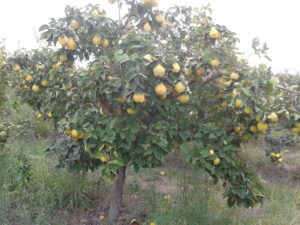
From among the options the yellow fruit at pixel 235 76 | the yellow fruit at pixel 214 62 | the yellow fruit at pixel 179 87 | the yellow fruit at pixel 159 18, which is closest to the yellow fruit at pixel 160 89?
the yellow fruit at pixel 179 87

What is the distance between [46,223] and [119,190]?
2.18 feet

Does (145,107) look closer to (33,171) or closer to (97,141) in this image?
(97,141)

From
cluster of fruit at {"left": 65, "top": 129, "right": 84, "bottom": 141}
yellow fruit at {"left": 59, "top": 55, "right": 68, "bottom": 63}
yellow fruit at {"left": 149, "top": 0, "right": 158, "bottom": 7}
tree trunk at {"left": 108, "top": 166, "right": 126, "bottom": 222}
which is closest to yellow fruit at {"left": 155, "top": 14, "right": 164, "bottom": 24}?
yellow fruit at {"left": 149, "top": 0, "right": 158, "bottom": 7}

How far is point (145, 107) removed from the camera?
2.39m

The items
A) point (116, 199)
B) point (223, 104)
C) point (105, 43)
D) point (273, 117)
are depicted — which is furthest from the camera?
point (116, 199)

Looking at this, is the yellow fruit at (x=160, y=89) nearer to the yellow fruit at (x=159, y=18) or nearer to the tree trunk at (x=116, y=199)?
the yellow fruit at (x=159, y=18)

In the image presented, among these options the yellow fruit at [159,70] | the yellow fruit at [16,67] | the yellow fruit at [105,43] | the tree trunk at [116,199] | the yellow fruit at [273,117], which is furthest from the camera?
the yellow fruit at [16,67]

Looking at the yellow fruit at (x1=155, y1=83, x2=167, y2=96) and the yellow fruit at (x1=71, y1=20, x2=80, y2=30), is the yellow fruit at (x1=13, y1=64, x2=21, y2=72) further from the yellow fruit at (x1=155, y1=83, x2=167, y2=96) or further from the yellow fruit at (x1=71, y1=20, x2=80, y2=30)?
the yellow fruit at (x1=155, y1=83, x2=167, y2=96)

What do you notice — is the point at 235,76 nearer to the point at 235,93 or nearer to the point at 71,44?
the point at 235,93

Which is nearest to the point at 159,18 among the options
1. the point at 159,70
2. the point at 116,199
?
the point at 159,70

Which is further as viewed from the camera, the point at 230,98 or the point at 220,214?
the point at 220,214

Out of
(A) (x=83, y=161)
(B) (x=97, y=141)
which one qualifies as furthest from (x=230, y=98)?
(A) (x=83, y=161)

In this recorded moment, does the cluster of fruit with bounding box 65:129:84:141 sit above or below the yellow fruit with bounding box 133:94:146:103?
below

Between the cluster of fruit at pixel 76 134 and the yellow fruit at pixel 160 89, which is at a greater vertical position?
the yellow fruit at pixel 160 89
